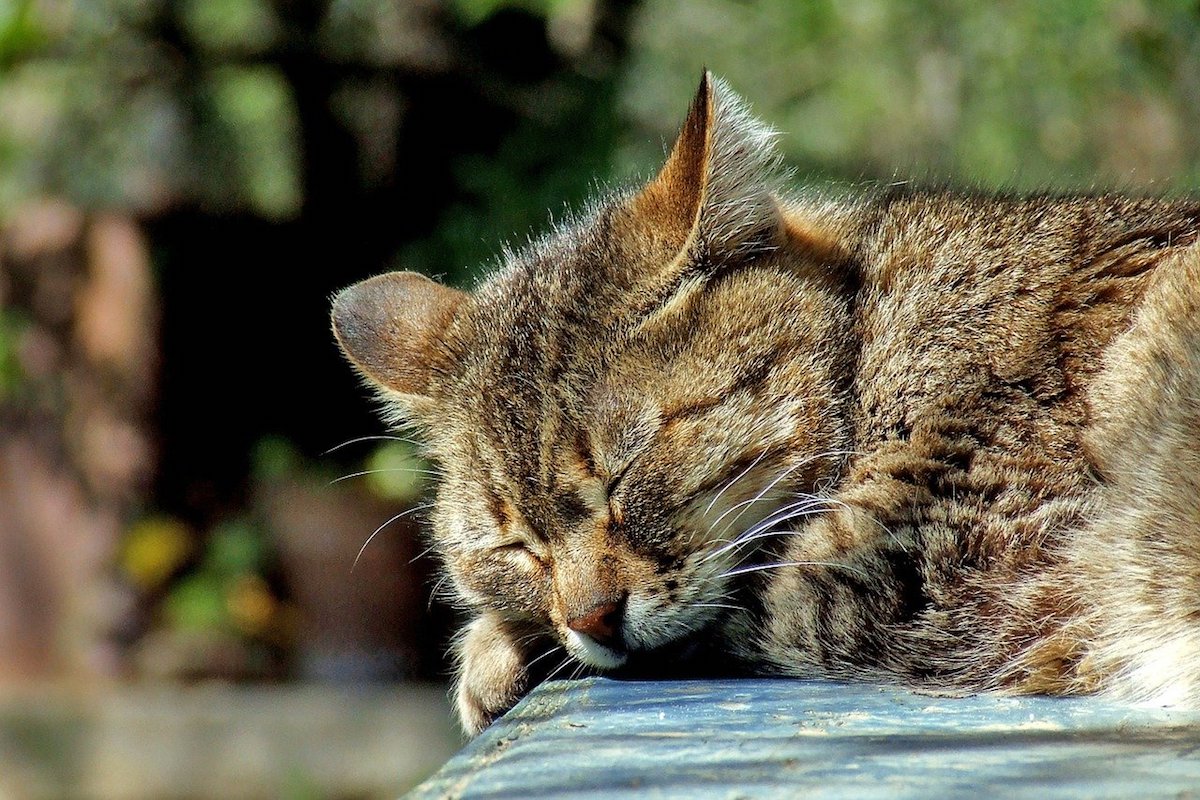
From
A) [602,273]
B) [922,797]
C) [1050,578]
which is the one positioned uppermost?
[602,273]

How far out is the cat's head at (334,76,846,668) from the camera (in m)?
2.92

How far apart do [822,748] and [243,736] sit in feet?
19.5

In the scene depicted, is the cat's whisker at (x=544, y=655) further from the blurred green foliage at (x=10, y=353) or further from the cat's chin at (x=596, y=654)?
the blurred green foliage at (x=10, y=353)

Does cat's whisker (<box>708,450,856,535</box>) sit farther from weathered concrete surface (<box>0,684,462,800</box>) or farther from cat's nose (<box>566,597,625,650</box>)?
weathered concrete surface (<box>0,684,462,800</box>)

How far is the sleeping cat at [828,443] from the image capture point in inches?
106

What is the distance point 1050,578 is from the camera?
8.86 ft

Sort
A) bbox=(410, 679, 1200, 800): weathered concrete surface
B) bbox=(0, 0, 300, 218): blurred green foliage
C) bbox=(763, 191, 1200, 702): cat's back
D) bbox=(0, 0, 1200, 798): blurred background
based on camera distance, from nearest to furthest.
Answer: bbox=(410, 679, 1200, 800): weathered concrete surface, bbox=(763, 191, 1200, 702): cat's back, bbox=(0, 0, 300, 218): blurred green foliage, bbox=(0, 0, 1200, 798): blurred background

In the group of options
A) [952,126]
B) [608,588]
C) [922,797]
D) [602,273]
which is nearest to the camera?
[922,797]

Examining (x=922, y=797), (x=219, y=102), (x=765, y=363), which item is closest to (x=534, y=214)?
(x=219, y=102)

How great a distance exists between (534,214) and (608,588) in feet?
10.8

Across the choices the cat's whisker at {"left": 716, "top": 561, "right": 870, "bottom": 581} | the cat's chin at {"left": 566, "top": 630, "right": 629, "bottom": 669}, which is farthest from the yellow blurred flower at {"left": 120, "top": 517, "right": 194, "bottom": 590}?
the cat's whisker at {"left": 716, "top": 561, "right": 870, "bottom": 581}

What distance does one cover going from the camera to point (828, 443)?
304 centimetres

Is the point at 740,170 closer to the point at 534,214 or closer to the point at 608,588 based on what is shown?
the point at 608,588

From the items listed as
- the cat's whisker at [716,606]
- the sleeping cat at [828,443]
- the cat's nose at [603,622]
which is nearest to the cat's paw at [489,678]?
the sleeping cat at [828,443]
